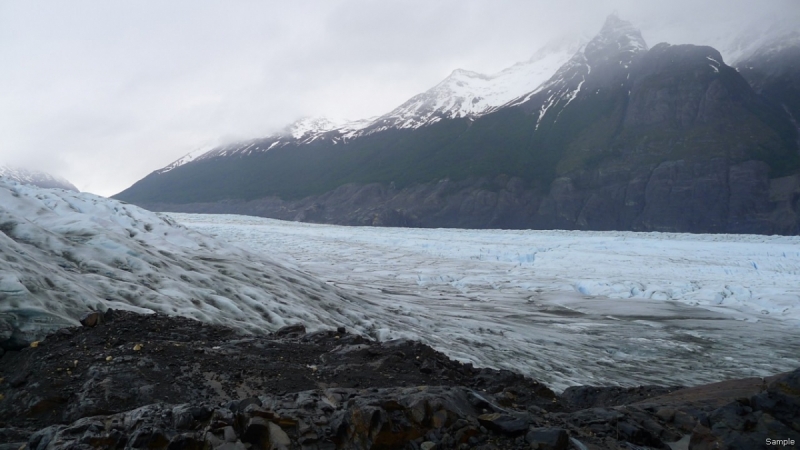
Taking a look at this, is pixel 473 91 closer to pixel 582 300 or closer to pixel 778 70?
pixel 778 70

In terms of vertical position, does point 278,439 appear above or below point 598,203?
below

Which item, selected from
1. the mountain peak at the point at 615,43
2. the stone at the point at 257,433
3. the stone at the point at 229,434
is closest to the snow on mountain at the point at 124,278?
the stone at the point at 229,434

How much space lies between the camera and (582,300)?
2034 cm

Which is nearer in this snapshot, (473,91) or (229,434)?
(229,434)

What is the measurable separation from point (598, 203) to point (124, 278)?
87594mm

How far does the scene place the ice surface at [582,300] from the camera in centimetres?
1155

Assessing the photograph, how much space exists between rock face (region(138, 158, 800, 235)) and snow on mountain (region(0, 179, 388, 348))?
76.3 m

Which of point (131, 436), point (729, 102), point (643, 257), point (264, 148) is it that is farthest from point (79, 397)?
point (264, 148)

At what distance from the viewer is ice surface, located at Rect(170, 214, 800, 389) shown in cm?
1155

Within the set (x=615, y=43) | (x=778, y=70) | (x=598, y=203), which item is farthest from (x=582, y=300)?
(x=615, y=43)

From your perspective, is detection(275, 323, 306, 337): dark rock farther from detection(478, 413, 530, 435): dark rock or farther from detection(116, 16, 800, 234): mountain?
detection(116, 16, 800, 234): mountain

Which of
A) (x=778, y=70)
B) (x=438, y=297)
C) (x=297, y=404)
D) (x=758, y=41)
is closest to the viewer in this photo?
(x=297, y=404)

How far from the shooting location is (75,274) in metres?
8.51

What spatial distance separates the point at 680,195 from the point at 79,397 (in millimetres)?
91471
